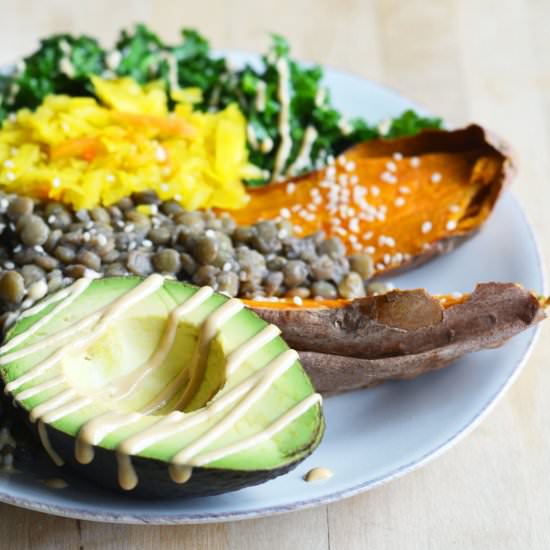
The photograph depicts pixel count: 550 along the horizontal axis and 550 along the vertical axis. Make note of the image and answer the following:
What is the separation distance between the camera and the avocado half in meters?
2.00

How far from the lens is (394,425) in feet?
8.24

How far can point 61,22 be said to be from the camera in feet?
14.4

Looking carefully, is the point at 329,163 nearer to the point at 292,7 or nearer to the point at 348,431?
the point at 348,431

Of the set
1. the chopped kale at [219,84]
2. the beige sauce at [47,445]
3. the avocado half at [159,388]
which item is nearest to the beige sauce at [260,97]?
the chopped kale at [219,84]

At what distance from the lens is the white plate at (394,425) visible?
2141 millimetres

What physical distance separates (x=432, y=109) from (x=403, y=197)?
1.05m

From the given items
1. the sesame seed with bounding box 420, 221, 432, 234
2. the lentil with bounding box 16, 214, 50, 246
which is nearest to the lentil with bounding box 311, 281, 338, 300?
the sesame seed with bounding box 420, 221, 432, 234

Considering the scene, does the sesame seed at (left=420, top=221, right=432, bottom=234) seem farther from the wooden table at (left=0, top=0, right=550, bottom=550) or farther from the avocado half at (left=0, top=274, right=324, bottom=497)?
the avocado half at (left=0, top=274, right=324, bottom=497)

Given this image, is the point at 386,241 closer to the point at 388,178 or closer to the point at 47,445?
the point at 388,178

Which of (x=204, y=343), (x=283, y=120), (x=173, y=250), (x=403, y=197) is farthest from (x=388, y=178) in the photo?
(x=204, y=343)

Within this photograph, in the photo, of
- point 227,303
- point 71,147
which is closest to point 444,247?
point 227,303

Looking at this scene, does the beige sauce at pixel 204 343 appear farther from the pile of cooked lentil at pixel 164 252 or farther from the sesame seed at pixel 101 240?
the sesame seed at pixel 101 240

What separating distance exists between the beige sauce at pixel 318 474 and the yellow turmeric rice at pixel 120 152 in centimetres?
100

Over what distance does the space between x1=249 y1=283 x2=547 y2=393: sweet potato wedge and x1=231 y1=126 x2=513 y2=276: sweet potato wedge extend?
0.48 meters
